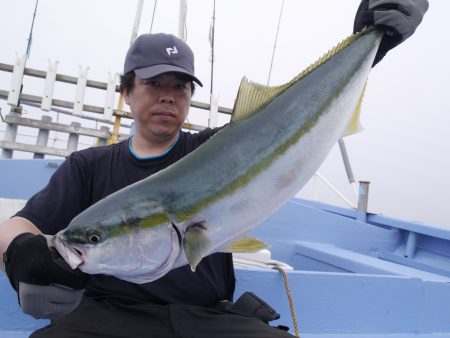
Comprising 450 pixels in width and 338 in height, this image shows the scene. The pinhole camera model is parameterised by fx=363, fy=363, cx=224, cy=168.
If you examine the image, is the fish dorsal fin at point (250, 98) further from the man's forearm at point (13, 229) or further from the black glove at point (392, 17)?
the man's forearm at point (13, 229)

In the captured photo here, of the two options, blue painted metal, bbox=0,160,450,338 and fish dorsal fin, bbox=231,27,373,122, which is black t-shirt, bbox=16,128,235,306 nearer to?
blue painted metal, bbox=0,160,450,338

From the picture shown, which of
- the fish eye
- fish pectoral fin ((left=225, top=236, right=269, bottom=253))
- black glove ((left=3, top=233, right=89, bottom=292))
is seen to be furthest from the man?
fish pectoral fin ((left=225, top=236, right=269, bottom=253))

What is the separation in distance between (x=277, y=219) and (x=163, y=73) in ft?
12.0

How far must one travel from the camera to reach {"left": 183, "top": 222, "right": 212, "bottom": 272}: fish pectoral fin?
1579mm

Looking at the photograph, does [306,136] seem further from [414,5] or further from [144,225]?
→ [414,5]

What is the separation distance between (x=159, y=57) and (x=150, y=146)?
61 cm

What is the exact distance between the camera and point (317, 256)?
5.01 m

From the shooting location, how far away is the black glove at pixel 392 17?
217 cm

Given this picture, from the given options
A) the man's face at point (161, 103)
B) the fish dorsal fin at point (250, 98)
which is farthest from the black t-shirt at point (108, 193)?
the fish dorsal fin at point (250, 98)

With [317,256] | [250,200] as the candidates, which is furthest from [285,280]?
[317,256]

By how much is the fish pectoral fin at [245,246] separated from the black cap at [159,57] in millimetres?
1221

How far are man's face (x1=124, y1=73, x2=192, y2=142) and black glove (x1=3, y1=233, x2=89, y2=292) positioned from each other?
1018mm

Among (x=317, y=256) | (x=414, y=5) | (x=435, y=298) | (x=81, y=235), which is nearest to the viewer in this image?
(x=81, y=235)

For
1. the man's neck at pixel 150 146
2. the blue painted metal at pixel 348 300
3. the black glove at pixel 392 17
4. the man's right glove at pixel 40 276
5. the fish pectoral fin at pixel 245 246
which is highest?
the black glove at pixel 392 17
